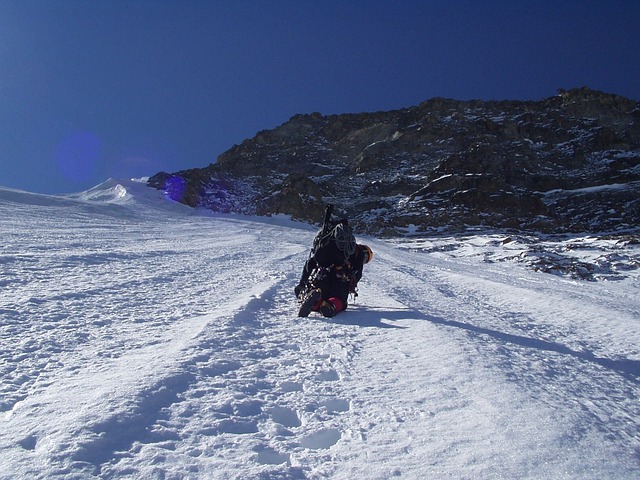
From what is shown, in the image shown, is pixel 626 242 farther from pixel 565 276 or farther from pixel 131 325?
pixel 131 325

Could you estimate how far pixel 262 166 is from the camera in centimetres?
8638

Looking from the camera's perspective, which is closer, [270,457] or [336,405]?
[270,457]

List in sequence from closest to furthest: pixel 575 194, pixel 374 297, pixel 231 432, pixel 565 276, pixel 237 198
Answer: pixel 231 432, pixel 374 297, pixel 565 276, pixel 575 194, pixel 237 198

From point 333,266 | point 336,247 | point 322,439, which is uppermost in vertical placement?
point 336,247

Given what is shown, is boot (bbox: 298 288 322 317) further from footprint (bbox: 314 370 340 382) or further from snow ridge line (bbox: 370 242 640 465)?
footprint (bbox: 314 370 340 382)

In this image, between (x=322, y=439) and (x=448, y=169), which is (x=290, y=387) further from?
(x=448, y=169)

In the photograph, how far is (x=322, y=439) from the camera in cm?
200

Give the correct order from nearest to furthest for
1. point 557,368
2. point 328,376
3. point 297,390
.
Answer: point 297,390
point 328,376
point 557,368

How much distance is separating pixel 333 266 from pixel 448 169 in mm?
65279

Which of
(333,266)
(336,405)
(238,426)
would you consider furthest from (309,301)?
(238,426)

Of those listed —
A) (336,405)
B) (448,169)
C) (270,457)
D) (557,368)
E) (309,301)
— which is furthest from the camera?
(448,169)

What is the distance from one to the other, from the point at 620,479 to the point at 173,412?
1.90 metres

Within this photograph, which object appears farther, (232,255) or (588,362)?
(232,255)

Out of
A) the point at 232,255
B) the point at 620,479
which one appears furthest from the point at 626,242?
the point at 620,479
